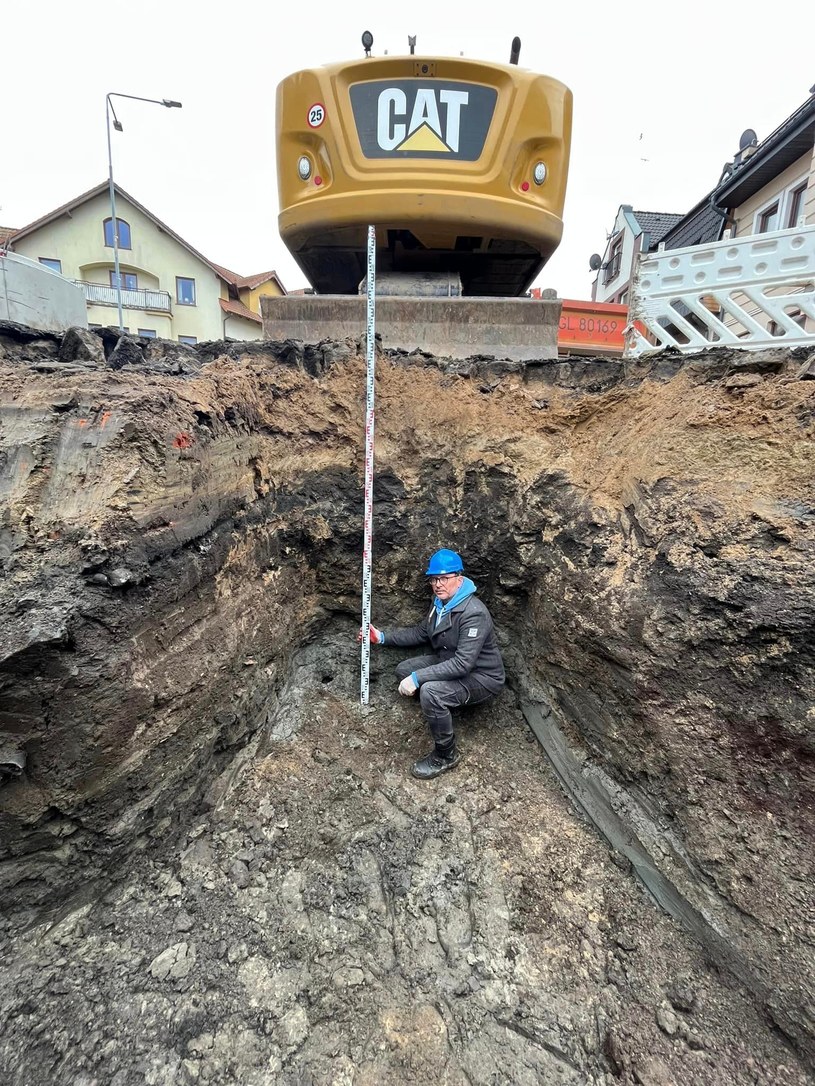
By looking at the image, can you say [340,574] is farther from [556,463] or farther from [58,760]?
[58,760]

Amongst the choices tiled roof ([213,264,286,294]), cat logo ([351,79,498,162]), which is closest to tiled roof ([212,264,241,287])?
tiled roof ([213,264,286,294])

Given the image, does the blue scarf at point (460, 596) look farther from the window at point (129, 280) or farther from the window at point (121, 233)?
the window at point (121, 233)

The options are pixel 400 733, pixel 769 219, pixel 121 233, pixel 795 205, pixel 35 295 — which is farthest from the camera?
pixel 121 233

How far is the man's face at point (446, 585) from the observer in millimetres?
2973

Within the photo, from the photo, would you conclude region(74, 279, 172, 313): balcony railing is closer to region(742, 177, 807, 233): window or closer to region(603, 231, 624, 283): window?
region(603, 231, 624, 283): window

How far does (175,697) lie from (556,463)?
233cm

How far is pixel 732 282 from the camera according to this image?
3.31m

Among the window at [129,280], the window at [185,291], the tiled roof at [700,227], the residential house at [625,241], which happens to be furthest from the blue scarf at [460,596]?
the window at [129,280]

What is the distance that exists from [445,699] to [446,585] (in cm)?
65

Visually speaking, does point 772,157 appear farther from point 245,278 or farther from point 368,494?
point 245,278

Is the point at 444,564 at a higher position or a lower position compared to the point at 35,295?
lower

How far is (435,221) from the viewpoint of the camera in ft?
11.7

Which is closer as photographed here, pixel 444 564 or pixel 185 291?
pixel 444 564


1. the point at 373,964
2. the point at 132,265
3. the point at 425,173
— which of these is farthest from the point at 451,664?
the point at 132,265
